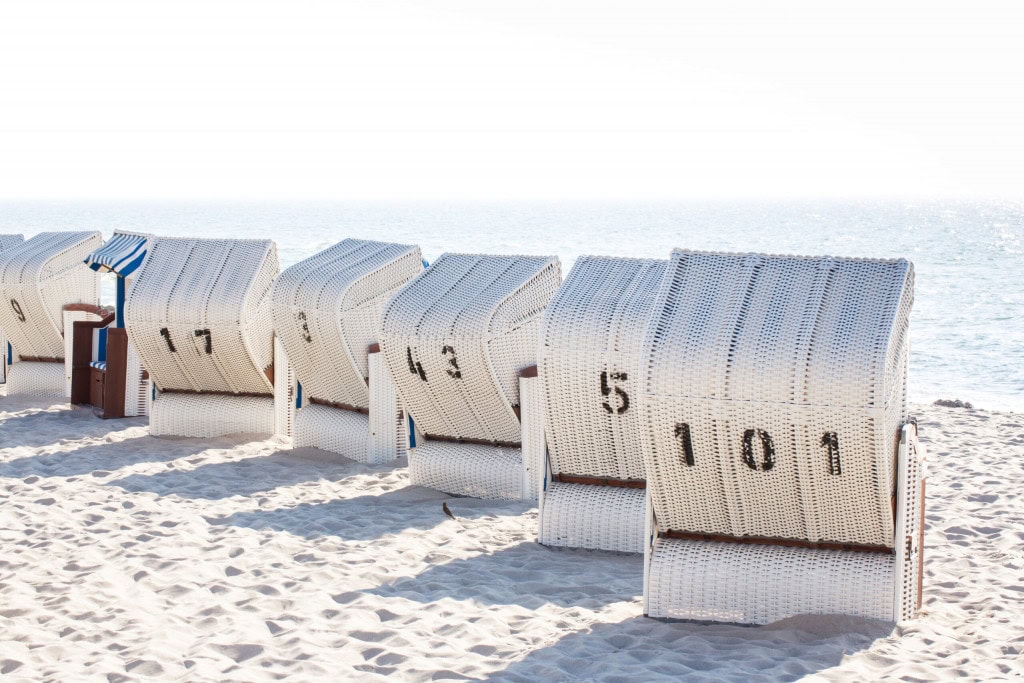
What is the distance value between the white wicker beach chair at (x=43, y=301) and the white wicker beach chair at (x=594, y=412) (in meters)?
6.44

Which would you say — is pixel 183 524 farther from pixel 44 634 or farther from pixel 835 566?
pixel 835 566

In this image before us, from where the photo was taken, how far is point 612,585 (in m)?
5.93

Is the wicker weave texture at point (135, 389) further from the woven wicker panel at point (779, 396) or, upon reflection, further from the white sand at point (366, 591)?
the woven wicker panel at point (779, 396)

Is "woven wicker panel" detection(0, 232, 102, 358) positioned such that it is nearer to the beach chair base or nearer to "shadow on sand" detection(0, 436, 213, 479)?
"shadow on sand" detection(0, 436, 213, 479)

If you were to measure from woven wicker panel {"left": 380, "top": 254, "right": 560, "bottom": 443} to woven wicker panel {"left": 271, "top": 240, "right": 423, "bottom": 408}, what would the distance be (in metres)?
0.81

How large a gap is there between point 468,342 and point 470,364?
15 centimetres

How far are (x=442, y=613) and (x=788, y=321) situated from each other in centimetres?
203

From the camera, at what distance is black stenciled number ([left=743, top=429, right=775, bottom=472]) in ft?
16.0

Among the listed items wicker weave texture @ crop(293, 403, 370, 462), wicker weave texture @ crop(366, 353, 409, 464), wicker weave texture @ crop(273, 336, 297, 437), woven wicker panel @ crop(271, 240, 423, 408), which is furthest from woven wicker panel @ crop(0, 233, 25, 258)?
wicker weave texture @ crop(366, 353, 409, 464)

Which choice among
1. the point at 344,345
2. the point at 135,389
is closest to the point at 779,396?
the point at 344,345

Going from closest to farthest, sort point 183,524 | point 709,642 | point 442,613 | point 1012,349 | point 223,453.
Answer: point 709,642, point 442,613, point 183,524, point 223,453, point 1012,349

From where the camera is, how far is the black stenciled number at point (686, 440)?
494 cm

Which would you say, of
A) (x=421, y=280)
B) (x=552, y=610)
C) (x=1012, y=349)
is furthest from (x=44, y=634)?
(x=1012, y=349)

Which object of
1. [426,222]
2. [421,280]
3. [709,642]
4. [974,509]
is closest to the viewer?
[709,642]
